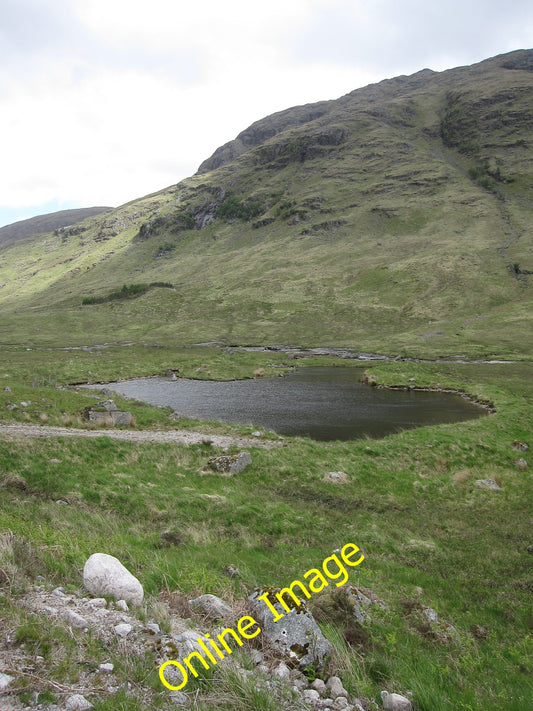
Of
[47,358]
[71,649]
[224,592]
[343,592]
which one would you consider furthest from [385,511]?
[47,358]

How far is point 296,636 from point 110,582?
3884mm

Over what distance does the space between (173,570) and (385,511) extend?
42.3ft

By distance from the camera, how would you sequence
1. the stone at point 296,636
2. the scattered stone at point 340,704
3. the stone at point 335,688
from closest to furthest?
the scattered stone at point 340,704
the stone at point 335,688
the stone at point 296,636

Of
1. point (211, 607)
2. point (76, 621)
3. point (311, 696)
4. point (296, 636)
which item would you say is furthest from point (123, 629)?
point (311, 696)

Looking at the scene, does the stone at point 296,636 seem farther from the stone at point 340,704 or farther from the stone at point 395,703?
the stone at point 395,703

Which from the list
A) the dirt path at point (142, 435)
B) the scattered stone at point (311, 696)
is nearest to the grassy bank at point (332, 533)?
the scattered stone at point (311, 696)

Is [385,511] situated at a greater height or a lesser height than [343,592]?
lesser

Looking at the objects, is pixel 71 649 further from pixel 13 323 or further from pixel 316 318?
pixel 13 323

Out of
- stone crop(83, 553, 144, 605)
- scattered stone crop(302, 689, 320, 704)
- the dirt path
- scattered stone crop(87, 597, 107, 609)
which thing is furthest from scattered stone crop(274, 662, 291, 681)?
the dirt path

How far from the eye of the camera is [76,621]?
20.6 feet

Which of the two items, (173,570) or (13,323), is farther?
(13,323)

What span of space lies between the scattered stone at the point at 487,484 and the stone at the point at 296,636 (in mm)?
19466

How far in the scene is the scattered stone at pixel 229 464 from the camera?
75.8ft

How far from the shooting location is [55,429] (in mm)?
27031
